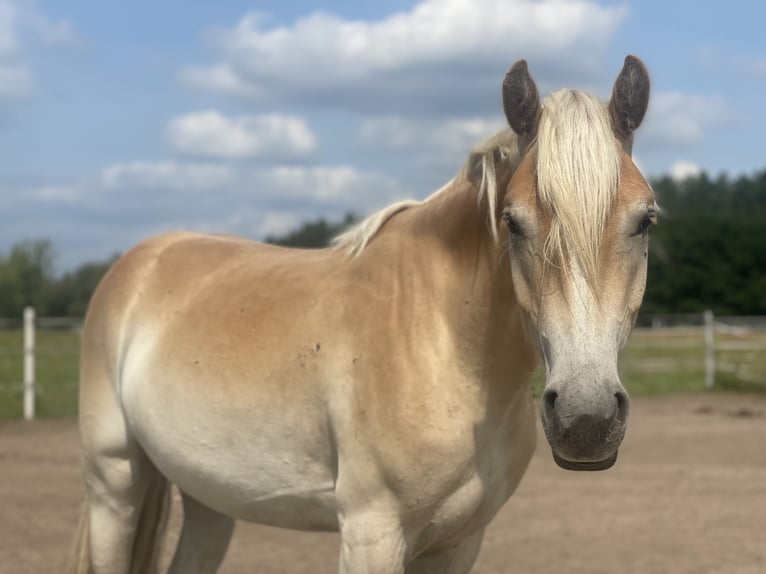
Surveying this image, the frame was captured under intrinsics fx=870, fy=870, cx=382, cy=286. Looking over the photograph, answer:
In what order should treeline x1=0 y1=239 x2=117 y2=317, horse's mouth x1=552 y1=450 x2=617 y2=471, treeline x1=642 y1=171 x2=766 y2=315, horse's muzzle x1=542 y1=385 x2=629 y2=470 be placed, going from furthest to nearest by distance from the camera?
treeline x1=0 y1=239 x2=117 y2=317, treeline x1=642 y1=171 x2=766 y2=315, horse's mouth x1=552 y1=450 x2=617 y2=471, horse's muzzle x1=542 y1=385 x2=629 y2=470

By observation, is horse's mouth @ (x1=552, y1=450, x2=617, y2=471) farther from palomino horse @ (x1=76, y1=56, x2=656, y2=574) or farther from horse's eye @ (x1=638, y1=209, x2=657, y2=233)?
horse's eye @ (x1=638, y1=209, x2=657, y2=233)

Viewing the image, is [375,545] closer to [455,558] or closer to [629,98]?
[455,558]

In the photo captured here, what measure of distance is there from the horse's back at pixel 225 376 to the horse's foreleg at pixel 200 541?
17.0 inches

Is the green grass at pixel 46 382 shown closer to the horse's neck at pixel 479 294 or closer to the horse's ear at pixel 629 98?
the horse's neck at pixel 479 294

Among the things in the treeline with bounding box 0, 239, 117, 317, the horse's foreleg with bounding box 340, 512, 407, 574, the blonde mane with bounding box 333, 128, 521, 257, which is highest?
the blonde mane with bounding box 333, 128, 521, 257

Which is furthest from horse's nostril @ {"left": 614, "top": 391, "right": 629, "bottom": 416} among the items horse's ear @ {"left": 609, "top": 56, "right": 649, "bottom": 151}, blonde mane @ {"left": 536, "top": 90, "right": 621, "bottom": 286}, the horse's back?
the horse's back

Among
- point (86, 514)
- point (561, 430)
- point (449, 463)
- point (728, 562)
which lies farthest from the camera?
point (728, 562)

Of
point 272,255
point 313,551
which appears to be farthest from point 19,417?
point 272,255

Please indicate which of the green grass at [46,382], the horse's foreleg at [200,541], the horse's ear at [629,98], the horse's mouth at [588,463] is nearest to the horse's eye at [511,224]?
the horse's ear at [629,98]

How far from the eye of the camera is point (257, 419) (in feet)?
8.96

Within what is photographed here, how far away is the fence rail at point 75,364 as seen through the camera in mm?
12039

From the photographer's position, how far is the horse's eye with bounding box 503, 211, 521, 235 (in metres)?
2.12

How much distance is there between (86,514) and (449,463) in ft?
6.07

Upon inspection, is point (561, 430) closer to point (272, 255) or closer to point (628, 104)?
point (628, 104)
